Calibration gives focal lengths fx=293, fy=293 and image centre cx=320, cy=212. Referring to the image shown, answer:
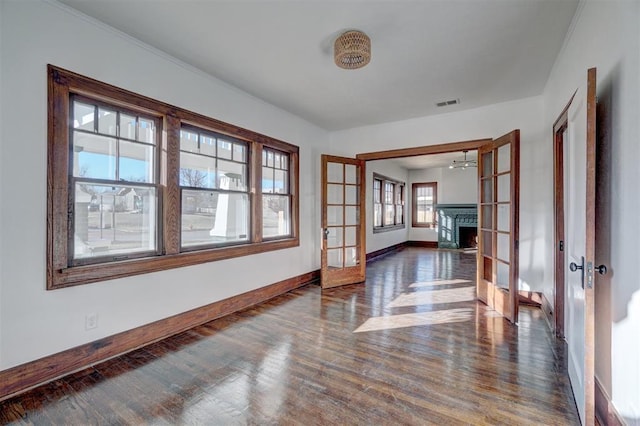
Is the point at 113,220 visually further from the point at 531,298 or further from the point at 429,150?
the point at 531,298

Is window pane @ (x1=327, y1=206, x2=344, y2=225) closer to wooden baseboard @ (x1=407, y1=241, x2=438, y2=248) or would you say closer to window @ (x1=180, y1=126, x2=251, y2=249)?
window @ (x1=180, y1=126, x2=251, y2=249)

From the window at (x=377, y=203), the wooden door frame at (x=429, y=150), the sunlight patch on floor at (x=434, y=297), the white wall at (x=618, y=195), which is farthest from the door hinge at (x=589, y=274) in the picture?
the window at (x=377, y=203)

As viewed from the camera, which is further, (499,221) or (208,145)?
(499,221)

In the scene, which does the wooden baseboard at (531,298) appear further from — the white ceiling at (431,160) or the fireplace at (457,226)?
the fireplace at (457,226)

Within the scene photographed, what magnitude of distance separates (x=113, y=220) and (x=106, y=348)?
1.13 meters

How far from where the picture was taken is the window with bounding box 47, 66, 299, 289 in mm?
2334

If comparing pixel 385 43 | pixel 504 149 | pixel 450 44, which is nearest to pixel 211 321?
pixel 385 43

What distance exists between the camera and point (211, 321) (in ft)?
11.3

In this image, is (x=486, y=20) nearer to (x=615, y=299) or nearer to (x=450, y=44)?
(x=450, y=44)

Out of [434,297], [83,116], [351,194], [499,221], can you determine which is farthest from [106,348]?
[499,221]

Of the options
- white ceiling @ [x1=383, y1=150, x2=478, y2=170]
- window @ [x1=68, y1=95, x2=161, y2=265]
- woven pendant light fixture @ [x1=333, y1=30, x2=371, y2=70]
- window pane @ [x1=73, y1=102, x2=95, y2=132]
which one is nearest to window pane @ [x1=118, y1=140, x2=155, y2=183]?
window @ [x1=68, y1=95, x2=161, y2=265]

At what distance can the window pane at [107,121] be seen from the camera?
2.64m

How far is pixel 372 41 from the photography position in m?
2.75

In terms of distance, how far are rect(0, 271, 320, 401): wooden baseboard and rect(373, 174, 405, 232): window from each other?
4972 mm
